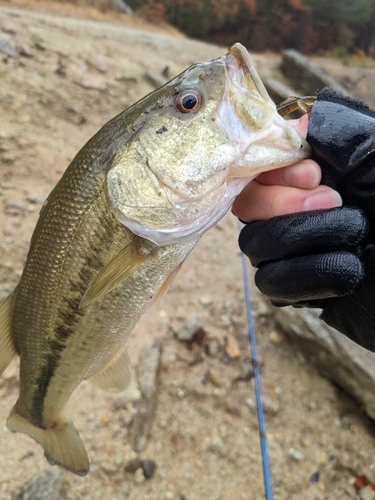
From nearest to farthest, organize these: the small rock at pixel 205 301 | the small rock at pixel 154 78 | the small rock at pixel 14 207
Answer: the small rock at pixel 14 207, the small rock at pixel 205 301, the small rock at pixel 154 78

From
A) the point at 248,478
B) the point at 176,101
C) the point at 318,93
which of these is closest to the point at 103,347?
the point at 176,101

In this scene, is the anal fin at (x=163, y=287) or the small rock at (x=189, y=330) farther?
the small rock at (x=189, y=330)

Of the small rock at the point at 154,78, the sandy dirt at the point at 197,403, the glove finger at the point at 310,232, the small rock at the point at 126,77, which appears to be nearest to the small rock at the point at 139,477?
the sandy dirt at the point at 197,403

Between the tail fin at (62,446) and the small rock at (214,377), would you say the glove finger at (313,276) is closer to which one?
the tail fin at (62,446)

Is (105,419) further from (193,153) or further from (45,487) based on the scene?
(193,153)

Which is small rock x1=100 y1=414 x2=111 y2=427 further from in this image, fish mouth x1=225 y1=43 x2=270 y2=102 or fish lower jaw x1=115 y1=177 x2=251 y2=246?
fish mouth x1=225 y1=43 x2=270 y2=102

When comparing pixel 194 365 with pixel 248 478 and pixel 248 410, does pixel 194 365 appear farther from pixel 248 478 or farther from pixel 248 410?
pixel 248 478
